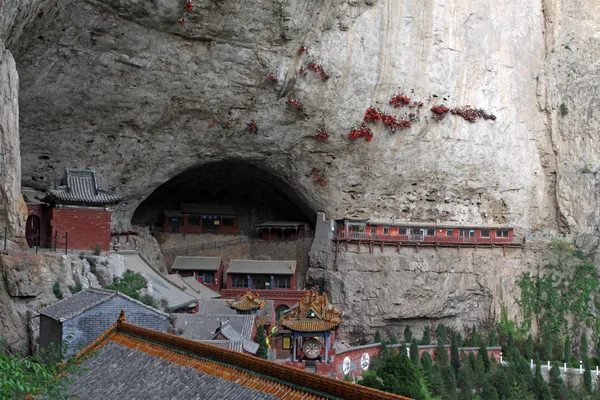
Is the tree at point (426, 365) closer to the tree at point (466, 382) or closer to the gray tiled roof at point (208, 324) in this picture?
the tree at point (466, 382)

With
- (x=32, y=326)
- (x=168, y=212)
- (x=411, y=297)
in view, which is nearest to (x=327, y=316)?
(x=32, y=326)

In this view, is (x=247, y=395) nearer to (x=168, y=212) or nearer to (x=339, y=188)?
(x=339, y=188)

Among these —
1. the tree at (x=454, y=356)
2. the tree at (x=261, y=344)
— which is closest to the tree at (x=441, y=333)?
the tree at (x=454, y=356)

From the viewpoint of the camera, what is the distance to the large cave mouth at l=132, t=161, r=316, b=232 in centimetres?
4166

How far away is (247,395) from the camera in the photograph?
9.46 meters

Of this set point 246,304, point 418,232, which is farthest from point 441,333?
point 246,304

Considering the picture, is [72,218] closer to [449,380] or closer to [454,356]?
[449,380]

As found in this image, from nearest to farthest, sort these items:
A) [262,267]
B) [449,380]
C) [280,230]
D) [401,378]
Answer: [401,378]
[449,380]
[262,267]
[280,230]

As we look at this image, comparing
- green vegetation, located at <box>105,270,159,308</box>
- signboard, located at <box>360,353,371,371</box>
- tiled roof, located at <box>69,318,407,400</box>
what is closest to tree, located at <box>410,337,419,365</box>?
signboard, located at <box>360,353,371,371</box>

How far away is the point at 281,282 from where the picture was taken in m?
37.6

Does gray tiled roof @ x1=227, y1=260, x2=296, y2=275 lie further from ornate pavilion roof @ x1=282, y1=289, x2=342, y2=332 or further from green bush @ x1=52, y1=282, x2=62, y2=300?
green bush @ x1=52, y1=282, x2=62, y2=300

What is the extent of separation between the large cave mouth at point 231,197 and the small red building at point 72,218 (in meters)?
11.1

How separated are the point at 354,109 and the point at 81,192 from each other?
14894 mm

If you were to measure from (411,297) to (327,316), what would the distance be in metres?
13.1
